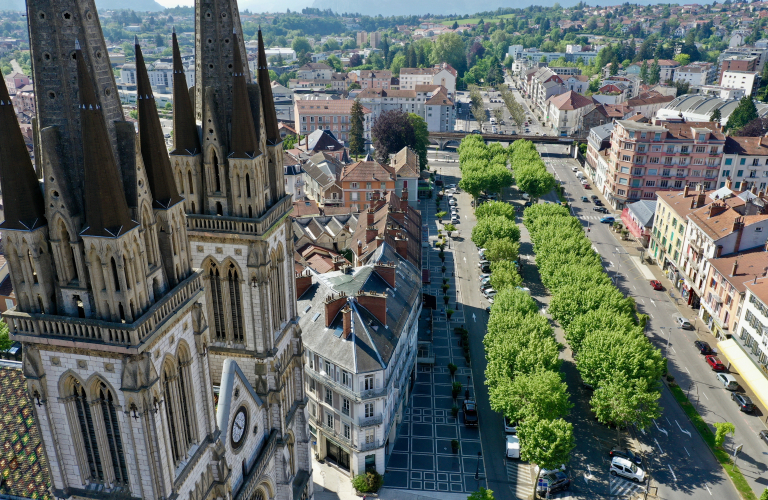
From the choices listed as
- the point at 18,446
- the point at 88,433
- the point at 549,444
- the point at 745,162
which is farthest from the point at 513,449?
the point at 745,162

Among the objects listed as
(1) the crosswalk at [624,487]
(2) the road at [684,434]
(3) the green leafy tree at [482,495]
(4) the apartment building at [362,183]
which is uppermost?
(4) the apartment building at [362,183]

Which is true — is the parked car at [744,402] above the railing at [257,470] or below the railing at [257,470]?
below

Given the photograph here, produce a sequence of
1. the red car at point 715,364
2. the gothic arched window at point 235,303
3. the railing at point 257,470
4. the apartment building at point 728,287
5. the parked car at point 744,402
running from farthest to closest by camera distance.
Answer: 1. the apartment building at point 728,287
2. the red car at point 715,364
3. the parked car at point 744,402
4. the gothic arched window at point 235,303
5. the railing at point 257,470

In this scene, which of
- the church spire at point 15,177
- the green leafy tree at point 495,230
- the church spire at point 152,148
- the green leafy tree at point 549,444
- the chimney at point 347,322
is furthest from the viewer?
the green leafy tree at point 495,230

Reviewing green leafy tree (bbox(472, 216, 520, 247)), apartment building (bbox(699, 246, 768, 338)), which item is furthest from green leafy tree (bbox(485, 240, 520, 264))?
apartment building (bbox(699, 246, 768, 338))

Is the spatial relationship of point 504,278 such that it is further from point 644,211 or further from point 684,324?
point 644,211

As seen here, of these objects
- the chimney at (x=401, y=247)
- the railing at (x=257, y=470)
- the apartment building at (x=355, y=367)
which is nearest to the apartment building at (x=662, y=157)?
the chimney at (x=401, y=247)

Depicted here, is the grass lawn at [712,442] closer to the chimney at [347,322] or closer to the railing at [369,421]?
the railing at [369,421]
